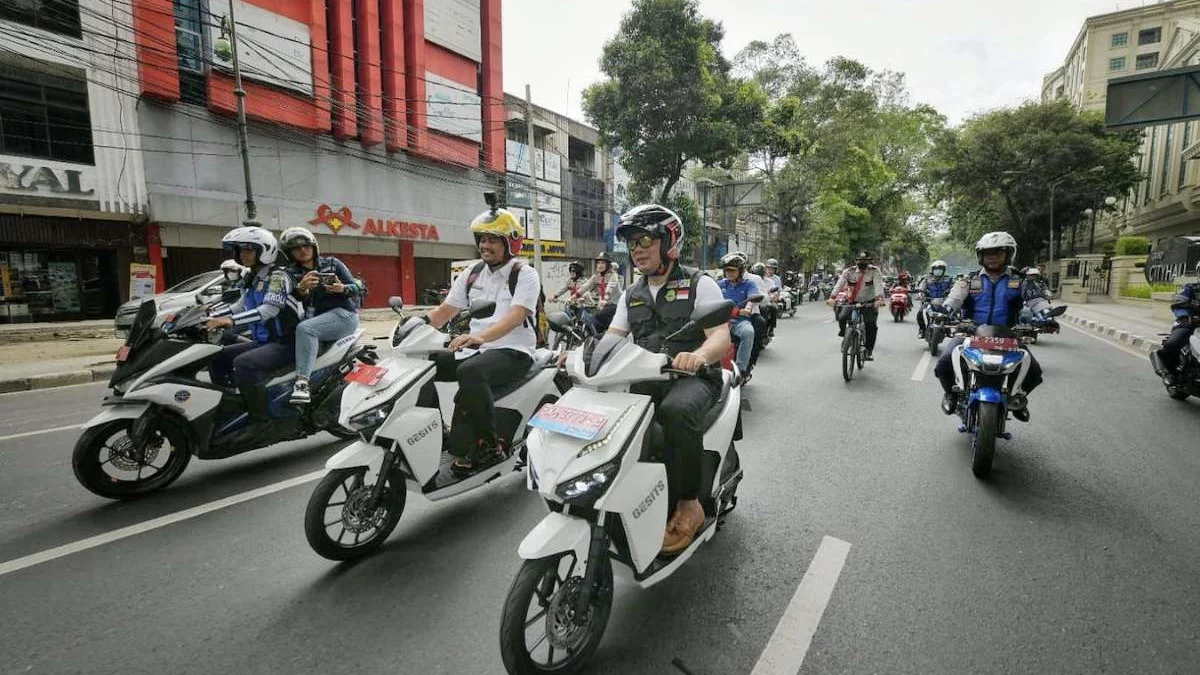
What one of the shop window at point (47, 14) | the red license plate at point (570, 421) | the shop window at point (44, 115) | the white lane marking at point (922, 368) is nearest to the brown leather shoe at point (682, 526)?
the red license plate at point (570, 421)

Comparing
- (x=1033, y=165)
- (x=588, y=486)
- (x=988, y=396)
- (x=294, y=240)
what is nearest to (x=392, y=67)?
(x=294, y=240)

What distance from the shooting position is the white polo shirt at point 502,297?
3783mm

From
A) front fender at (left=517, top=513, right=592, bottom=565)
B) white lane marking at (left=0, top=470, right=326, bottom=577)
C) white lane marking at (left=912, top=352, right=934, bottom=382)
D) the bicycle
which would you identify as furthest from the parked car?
white lane marking at (left=912, top=352, right=934, bottom=382)

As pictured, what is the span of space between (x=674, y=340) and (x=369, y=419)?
1635 mm

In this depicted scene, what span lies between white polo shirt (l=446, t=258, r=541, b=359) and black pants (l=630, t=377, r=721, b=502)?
4.64 feet

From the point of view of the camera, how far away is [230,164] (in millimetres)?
16172

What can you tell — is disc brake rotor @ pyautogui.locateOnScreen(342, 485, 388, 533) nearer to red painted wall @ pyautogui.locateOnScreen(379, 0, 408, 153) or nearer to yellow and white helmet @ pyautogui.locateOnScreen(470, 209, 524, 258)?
yellow and white helmet @ pyautogui.locateOnScreen(470, 209, 524, 258)

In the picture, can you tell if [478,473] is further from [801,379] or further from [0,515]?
[801,379]

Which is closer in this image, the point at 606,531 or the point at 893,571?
the point at 606,531

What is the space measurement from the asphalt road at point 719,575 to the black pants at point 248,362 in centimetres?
69

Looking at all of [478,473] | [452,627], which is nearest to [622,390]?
[452,627]

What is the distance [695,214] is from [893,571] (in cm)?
2837

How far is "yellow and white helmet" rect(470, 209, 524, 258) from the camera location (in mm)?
3725

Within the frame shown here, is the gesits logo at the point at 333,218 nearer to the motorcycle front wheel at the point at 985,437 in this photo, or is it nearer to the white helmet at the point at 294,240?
the white helmet at the point at 294,240
